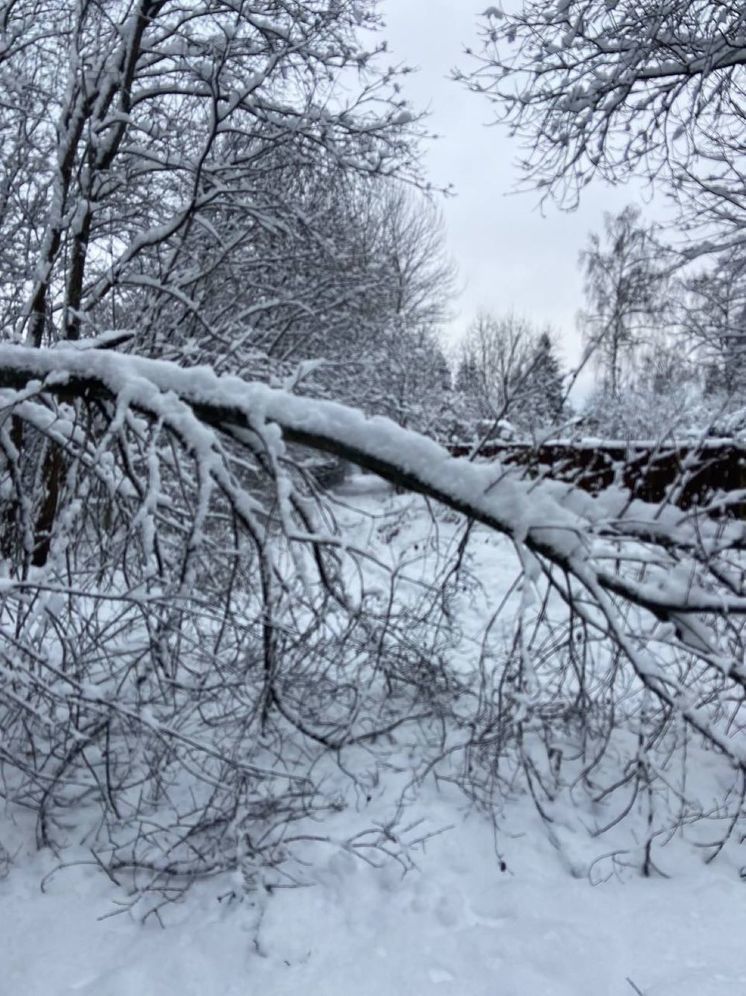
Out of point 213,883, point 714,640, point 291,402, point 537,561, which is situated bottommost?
point 213,883

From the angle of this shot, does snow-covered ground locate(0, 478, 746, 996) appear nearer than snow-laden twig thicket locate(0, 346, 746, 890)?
No

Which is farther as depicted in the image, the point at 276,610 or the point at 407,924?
the point at 407,924

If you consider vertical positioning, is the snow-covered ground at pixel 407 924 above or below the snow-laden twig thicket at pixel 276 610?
Result: below

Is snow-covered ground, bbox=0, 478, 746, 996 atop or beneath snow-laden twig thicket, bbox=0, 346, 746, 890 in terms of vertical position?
beneath

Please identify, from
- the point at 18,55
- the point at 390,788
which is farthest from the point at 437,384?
the point at 390,788

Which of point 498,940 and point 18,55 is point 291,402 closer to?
point 498,940

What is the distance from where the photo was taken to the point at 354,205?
36.1 ft

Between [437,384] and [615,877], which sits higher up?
[437,384]

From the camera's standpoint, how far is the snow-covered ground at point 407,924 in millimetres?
3023

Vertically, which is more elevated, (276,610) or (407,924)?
(276,610)

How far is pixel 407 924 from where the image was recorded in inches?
132

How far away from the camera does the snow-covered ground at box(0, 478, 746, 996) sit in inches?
119

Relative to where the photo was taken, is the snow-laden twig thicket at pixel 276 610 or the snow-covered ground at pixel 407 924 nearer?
the snow-laden twig thicket at pixel 276 610

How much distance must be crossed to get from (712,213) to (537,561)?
800 centimetres
